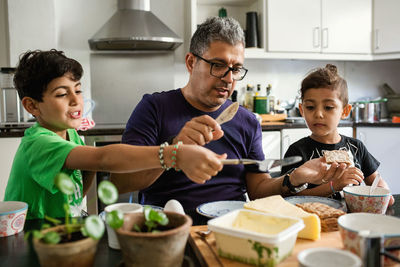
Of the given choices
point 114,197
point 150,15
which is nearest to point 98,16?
point 150,15

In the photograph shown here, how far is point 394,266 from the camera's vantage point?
0.71 metres

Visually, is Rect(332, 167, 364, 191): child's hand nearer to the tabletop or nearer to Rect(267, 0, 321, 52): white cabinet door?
the tabletop

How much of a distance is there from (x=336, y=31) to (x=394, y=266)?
319 cm

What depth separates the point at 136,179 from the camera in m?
1.33

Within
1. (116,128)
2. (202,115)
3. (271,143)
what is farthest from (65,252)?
(271,143)

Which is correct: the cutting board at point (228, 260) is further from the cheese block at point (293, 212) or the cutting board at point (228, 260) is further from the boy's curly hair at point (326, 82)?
the boy's curly hair at point (326, 82)

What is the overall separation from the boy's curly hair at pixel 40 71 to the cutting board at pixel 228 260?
0.68m

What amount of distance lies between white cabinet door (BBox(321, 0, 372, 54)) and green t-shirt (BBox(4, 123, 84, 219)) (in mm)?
2972

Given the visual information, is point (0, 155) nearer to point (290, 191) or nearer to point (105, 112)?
point (105, 112)

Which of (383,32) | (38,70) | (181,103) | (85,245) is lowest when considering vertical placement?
(85,245)

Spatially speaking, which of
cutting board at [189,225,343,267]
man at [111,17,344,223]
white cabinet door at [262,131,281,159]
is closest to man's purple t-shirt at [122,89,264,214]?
man at [111,17,344,223]

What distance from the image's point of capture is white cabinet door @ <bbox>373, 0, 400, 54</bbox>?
3531 millimetres

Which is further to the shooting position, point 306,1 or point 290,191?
point 306,1

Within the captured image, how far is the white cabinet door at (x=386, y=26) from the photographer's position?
11.6 ft
